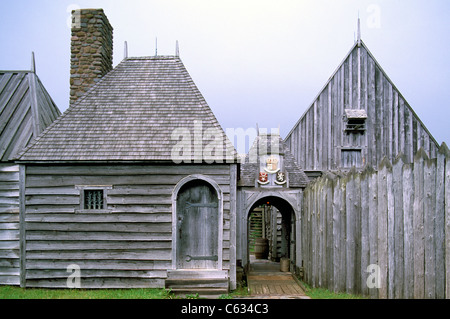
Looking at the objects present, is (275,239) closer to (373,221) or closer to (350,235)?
(350,235)

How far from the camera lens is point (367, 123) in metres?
15.8

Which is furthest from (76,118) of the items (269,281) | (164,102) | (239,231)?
(269,281)

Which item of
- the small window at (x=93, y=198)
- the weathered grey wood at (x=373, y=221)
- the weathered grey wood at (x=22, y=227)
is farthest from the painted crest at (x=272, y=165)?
the weathered grey wood at (x=22, y=227)

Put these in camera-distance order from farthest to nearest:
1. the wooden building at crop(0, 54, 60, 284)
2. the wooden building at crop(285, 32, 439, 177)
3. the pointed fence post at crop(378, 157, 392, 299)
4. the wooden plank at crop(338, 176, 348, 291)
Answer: the wooden building at crop(285, 32, 439, 177), the wooden building at crop(0, 54, 60, 284), the wooden plank at crop(338, 176, 348, 291), the pointed fence post at crop(378, 157, 392, 299)

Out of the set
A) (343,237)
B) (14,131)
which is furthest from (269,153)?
(14,131)

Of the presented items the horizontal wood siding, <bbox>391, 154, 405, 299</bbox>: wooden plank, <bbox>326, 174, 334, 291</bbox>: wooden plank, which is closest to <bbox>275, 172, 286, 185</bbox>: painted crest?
<bbox>326, 174, 334, 291</bbox>: wooden plank

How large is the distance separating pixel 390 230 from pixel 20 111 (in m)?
10.6

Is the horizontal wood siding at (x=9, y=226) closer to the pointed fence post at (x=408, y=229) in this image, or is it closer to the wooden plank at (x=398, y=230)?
the wooden plank at (x=398, y=230)

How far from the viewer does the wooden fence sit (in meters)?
6.66

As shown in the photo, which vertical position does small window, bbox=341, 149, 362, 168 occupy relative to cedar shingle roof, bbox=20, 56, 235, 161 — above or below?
below

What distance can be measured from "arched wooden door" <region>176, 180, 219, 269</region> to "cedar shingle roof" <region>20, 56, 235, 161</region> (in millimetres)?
1015

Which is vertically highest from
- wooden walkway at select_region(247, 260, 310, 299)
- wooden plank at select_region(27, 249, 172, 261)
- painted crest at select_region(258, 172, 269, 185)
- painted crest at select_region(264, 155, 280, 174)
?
painted crest at select_region(264, 155, 280, 174)

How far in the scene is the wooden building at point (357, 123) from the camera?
15.8 meters

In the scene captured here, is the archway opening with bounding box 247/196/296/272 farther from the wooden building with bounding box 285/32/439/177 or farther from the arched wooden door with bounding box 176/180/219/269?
the arched wooden door with bounding box 176/180/219/269
